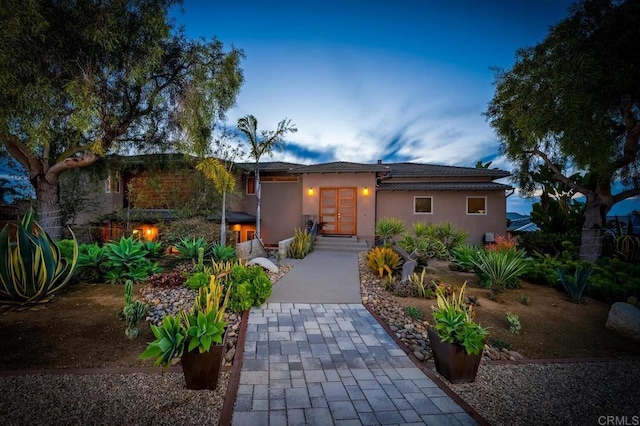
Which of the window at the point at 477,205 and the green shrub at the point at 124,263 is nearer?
the green shrub at the point at 124,263

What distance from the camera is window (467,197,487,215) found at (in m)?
14.1

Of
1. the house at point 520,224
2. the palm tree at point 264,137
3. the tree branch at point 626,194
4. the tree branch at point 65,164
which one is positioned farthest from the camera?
the house at point 520,224

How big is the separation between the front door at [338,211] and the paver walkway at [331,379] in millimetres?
9498

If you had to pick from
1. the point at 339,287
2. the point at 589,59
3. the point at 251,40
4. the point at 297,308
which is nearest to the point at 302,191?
the point at 251,40

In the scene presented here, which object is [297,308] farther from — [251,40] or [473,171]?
[473,171]

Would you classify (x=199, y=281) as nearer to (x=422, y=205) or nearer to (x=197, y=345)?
(x=197, y=345)

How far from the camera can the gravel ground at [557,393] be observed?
2.49 meters

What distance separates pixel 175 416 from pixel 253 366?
98 cm

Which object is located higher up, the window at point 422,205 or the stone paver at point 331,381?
the window at point 422,205

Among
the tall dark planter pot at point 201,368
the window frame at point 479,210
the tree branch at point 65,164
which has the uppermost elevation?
the tree branch at point 65,164

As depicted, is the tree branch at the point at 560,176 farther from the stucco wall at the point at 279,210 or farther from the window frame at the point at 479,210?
the stucco wall at the point at 279,210

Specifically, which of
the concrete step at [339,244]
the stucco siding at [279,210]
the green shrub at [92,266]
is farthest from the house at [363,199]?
the green shrub at [92,266]

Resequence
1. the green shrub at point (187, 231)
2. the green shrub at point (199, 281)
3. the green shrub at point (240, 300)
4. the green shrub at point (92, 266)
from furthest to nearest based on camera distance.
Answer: the green shrub at point (187, 231)
the green shrub at point (92, 266)
the green shrub at point (199, 281)
the green shrub at point (240, 300)

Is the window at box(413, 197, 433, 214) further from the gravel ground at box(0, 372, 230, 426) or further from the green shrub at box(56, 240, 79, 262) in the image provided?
the green shrub at box(56, 240, 79, 262)
